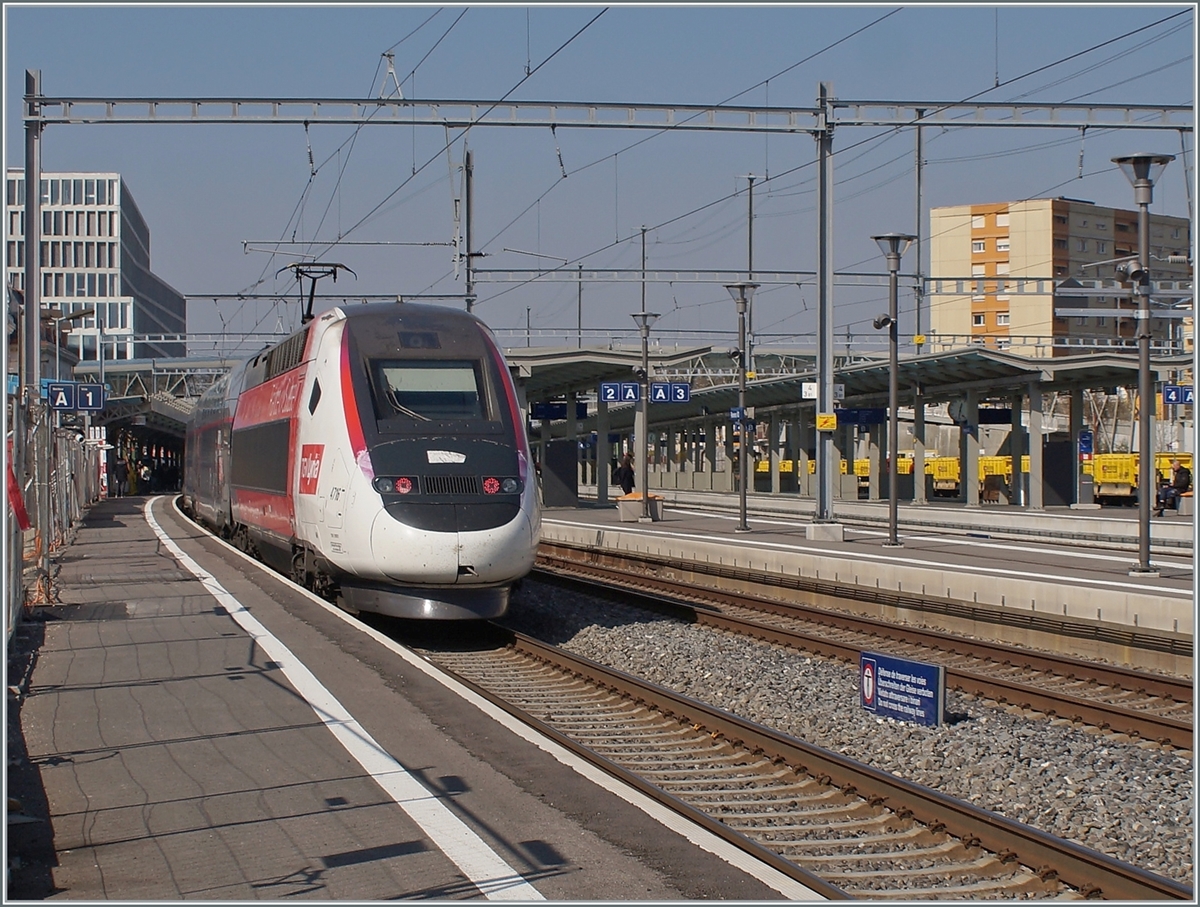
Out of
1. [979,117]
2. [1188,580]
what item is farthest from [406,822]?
[979,117]

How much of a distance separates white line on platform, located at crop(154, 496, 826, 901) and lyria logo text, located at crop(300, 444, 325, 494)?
293 centimetres

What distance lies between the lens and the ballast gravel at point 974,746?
742cm

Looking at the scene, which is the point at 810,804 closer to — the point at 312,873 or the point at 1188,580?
Answer: the point at 312,873

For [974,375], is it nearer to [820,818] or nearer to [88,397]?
[88,397]

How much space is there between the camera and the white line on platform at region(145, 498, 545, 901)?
18.5 feet

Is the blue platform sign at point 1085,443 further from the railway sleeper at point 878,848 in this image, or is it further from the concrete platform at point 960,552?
the railway sleeper at point 878,848

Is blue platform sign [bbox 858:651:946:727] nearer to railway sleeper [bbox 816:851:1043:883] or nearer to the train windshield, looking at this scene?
railway sleeper [bbox 816:851:1043:883]

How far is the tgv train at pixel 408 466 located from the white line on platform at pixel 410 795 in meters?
1.53

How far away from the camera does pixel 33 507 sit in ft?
54.7

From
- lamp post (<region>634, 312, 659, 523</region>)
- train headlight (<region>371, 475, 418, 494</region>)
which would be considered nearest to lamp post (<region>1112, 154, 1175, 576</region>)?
train headlight (<region>371, 475, 418, 494</region>)

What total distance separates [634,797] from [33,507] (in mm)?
12109

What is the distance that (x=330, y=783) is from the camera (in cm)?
725

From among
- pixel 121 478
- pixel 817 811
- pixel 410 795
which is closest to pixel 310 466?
pixel 410 795

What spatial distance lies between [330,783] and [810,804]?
113 inches
